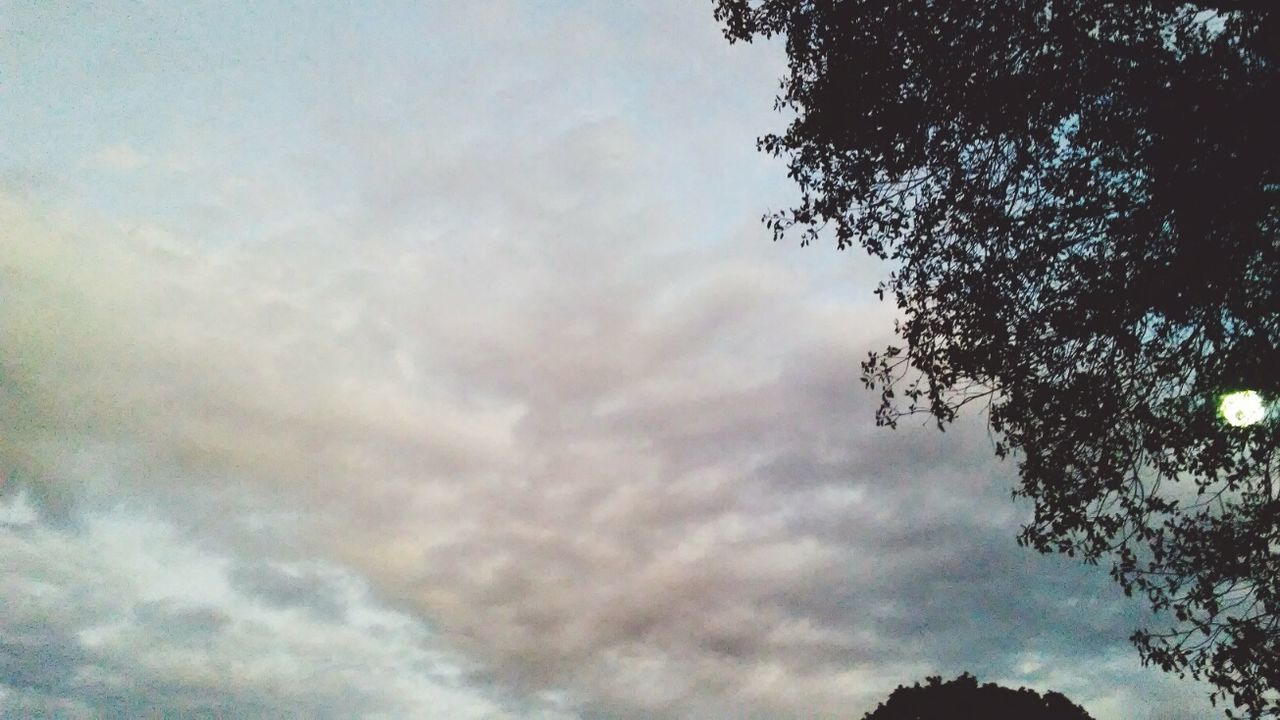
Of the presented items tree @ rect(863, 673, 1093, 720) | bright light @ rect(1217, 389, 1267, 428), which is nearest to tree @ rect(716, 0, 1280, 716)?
bright light @ rect(1217, 389, 1267, 428)

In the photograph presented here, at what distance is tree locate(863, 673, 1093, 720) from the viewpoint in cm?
2183

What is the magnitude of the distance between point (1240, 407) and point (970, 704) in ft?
49.8

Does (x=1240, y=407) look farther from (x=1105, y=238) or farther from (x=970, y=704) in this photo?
(x=970, y=704)

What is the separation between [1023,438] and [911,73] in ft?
20.7

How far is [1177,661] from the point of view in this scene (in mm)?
10883

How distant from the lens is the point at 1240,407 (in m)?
10.7

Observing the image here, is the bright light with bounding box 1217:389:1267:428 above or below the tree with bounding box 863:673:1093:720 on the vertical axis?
above

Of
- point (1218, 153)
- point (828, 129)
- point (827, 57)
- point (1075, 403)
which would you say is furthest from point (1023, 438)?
point (827, 57)

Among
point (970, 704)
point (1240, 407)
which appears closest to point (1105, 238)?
point (1240, 407)

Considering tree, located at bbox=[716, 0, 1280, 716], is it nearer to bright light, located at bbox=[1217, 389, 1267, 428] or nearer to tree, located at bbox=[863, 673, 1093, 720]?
bright light, located at bbox=[1217, 389, 1267, 428]

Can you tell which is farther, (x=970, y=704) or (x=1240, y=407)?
(x=970, y=704)

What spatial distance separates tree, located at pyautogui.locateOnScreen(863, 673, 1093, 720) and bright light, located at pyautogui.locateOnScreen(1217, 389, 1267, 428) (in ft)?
48.6

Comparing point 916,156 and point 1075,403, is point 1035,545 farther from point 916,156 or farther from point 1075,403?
point 916,156

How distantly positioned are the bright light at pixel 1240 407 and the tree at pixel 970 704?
14.8 meters
